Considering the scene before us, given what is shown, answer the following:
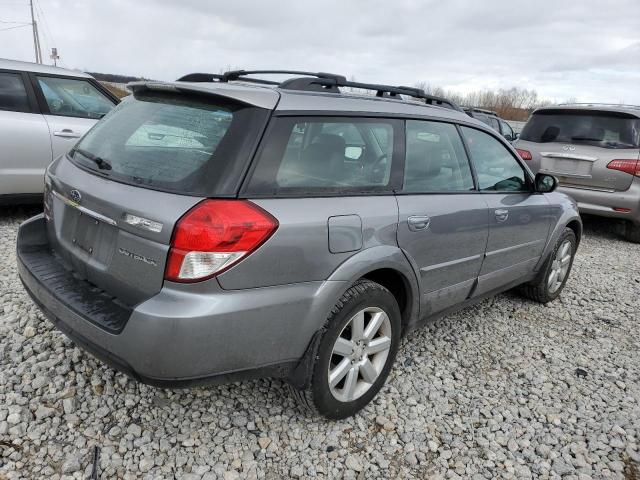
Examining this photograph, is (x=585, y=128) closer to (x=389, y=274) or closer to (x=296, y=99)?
(x=389, y=274)

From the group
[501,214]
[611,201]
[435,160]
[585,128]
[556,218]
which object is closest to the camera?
[435,160]

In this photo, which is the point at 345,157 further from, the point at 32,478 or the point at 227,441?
the point at 32,478

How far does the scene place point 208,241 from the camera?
1.93 metres

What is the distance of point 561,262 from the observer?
14.6 ft

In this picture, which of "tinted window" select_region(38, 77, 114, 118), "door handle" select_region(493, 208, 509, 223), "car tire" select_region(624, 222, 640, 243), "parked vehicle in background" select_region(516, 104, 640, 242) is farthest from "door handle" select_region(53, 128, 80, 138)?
"car tire" select_region(624, 222, 640, 243)

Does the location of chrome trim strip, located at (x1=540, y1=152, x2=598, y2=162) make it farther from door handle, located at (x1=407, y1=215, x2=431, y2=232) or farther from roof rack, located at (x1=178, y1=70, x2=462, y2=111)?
door handle, located at (x1=407, y1=215, x2=431, y2=232)

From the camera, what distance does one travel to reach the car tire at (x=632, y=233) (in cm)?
683

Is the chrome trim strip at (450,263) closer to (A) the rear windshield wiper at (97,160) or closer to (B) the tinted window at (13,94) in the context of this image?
(A) the rear windshield wiper at (97,160)

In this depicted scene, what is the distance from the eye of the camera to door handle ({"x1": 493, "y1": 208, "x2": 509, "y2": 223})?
11.0ft

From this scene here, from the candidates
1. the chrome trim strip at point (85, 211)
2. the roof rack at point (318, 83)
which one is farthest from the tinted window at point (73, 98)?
the chrome trim strip at point (85, 211)

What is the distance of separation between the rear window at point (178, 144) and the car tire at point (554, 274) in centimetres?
312

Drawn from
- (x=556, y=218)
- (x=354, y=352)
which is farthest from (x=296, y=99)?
(x=556, y=218)

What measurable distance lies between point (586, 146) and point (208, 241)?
618cm

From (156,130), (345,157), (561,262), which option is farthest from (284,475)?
(561,262)
